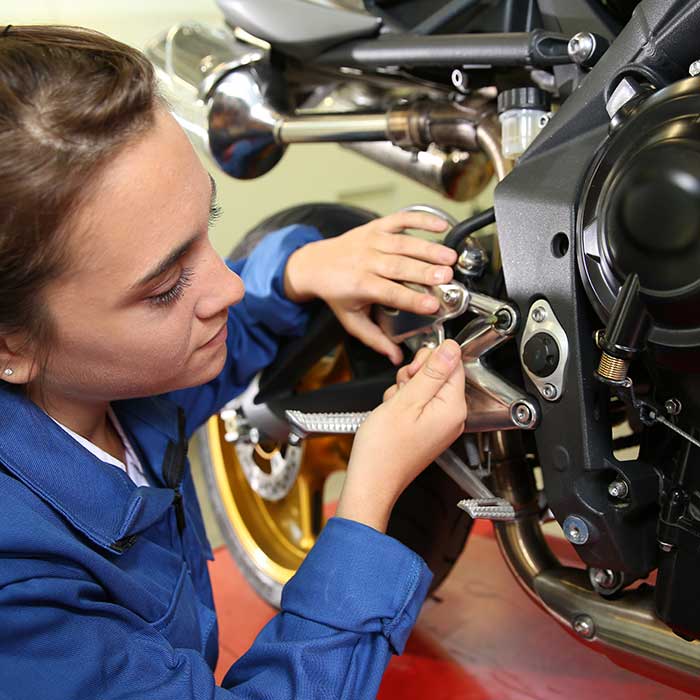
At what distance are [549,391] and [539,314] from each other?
56mm

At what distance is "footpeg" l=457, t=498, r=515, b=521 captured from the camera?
743mm

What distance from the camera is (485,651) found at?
42.1 inches

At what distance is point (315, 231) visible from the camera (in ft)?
3.20

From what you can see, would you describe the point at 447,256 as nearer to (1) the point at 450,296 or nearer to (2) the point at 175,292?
(1) the point at 450,296

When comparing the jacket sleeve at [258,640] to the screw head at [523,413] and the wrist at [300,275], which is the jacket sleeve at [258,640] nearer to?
the screw head at [523,413]

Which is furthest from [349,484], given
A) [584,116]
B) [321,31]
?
[321,31]

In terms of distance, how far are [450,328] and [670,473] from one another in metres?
0.22

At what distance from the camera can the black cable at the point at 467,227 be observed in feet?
2.42

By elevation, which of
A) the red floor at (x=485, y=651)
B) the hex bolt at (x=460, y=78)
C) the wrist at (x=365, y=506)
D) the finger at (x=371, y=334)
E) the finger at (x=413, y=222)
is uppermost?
the hex bolt at (x=460, y=78)

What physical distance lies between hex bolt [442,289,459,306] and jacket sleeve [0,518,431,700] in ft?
0.65

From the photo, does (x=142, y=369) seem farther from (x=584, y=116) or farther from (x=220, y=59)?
(x=220, y=59)

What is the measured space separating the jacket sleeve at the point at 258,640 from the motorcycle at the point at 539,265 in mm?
130

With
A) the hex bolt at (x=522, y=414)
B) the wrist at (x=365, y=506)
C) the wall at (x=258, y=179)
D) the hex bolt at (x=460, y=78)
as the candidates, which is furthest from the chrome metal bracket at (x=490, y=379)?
the wall at (x=258, y=179)

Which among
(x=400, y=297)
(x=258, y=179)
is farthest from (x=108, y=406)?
(x=258, y=179)
